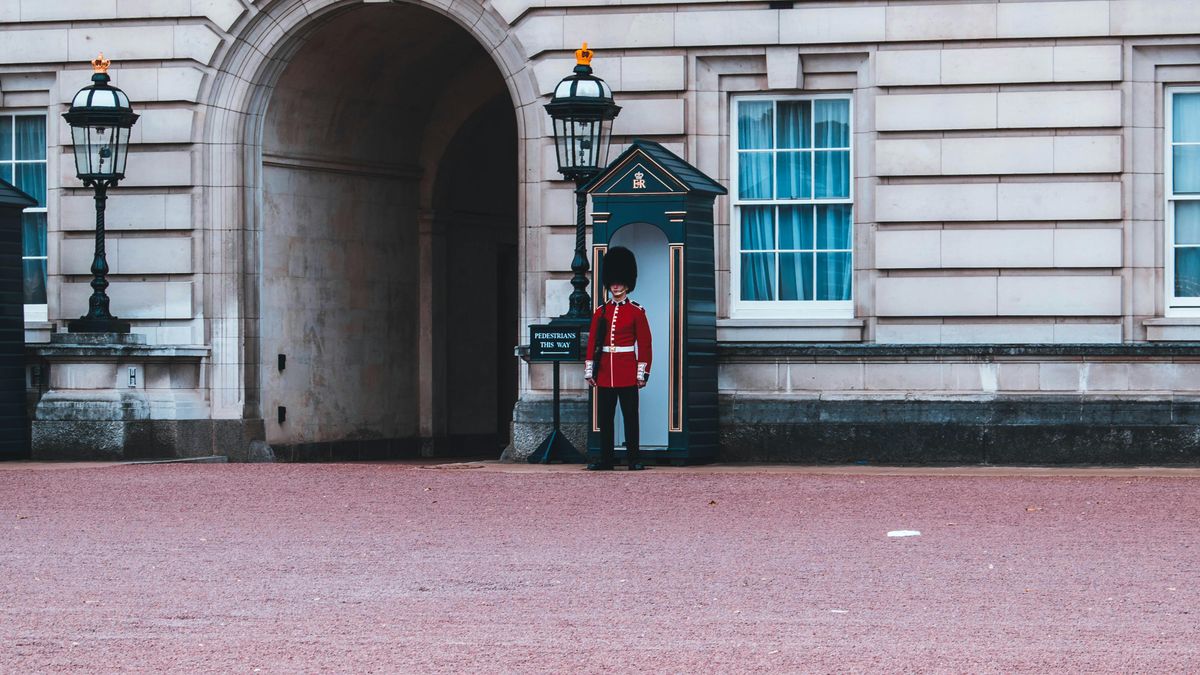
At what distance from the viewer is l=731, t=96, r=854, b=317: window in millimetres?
16359

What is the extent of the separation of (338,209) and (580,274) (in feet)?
11.9

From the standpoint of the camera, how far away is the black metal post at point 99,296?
54.7 feet

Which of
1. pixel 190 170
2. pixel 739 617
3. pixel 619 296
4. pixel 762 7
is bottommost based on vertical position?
pixel 739 617

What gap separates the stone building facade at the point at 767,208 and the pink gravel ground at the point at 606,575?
1752 mm

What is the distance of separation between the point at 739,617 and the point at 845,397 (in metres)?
7.72

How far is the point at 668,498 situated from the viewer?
1268 centimetres

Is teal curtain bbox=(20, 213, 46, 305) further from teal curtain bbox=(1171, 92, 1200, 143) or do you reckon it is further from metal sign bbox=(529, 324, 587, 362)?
teal curtain bbox=(1171, 92, 1200, 143)

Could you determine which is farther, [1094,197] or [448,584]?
[1094,197]

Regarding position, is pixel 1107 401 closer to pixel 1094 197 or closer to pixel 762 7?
pixel 1094 197

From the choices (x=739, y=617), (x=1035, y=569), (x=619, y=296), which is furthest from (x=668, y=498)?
(x=739, y=617)

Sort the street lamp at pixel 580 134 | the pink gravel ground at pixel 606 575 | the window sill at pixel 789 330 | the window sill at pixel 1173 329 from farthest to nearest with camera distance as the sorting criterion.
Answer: the window sill at pixel 789 330 → the street lamp at pixel 580 134 → the window sill at pixel 1173 329 → the pink gravel ground at pixel 606 575

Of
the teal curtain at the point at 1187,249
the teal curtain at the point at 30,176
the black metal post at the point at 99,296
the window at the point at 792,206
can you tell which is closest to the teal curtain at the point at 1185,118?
the teal curtain at the point at 1187,249

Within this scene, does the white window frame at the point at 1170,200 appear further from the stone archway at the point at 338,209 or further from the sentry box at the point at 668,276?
the stone archway at the point at 338,209

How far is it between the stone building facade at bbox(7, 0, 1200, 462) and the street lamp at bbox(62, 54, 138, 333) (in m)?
0.37
